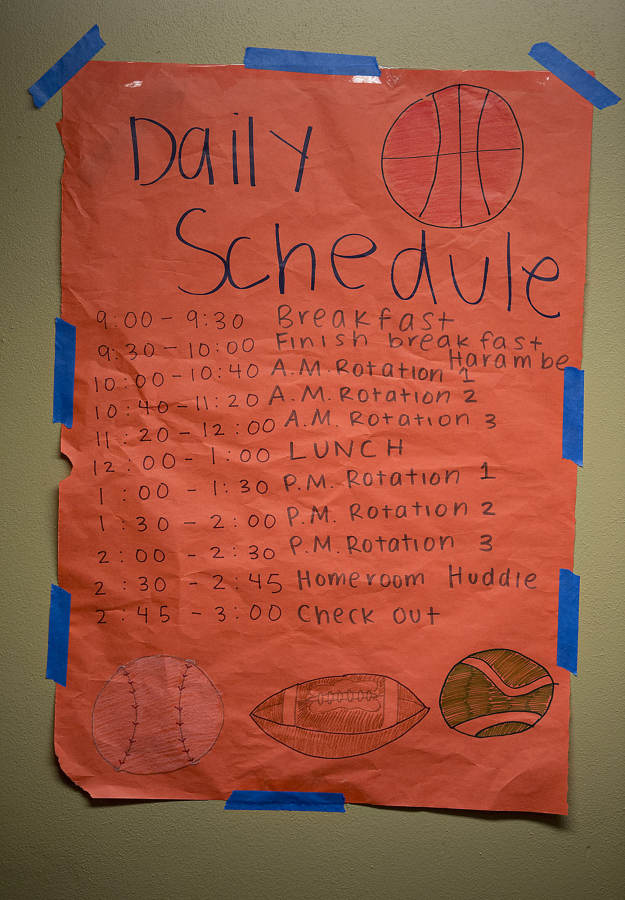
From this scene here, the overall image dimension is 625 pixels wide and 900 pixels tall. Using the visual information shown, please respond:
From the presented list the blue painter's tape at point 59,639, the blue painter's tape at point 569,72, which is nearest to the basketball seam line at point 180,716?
the blue painter's tape at point 59,639

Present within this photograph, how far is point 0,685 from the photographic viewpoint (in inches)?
28.5

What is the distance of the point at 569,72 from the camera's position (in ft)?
2.36

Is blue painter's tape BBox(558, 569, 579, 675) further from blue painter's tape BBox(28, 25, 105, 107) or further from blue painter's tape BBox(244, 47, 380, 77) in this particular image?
blue painter's tape BBox(28, 25, 105, 107)

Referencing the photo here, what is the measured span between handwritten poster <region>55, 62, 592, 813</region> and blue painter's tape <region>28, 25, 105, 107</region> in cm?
2

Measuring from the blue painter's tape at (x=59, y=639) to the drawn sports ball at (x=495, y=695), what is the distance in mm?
530

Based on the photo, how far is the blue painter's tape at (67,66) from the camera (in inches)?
28.3

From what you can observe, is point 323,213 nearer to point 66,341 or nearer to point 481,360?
point 481,360

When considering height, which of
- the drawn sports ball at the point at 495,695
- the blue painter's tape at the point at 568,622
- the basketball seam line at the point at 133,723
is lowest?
the basketball seam line at the point at 133,723

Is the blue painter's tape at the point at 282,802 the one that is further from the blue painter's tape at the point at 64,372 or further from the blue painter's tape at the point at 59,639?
the blue painter's tape at the point at 64,372

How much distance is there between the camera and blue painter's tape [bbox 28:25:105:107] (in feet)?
2.36

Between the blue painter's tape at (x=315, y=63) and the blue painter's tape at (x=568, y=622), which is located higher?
the blue painter's tape at (x=315, y=63)

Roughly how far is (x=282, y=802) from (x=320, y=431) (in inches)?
20.4

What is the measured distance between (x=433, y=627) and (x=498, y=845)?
12.4 inches

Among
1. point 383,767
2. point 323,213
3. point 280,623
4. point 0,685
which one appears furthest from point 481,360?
point 0,685
